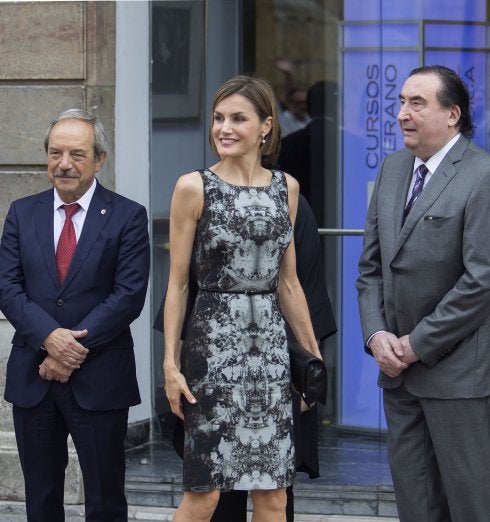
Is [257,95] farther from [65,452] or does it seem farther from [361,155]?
[361,155]

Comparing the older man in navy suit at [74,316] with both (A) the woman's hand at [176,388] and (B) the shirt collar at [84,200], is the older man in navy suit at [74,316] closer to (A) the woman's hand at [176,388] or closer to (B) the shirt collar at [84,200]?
(B) the shirt collar at [84,200]

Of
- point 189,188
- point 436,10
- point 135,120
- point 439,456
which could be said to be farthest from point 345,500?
point 436,10

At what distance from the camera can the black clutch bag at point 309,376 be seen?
4973 mm

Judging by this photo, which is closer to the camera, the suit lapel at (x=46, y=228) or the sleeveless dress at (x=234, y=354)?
the sleeveless dress at (x=234, y=354)

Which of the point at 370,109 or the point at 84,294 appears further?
the point at 370,109

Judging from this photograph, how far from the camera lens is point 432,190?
202 inches

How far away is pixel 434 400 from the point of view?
511 cm

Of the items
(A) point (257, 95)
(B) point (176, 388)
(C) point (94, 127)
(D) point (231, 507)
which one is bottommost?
(D) point (231, 507)

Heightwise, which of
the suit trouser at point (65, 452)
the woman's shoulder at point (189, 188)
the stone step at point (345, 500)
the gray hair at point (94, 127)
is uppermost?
the gray hair at point (94, 127)

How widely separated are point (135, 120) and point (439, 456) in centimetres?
304

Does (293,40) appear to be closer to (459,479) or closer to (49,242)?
(49,242)

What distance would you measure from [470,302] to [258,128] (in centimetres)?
103

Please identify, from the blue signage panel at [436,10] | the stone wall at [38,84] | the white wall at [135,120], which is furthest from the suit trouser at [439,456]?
the blue signage panel at [436,10]

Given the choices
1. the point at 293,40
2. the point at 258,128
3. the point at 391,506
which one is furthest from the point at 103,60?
the point at 391,506
